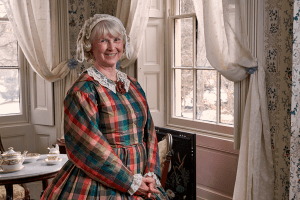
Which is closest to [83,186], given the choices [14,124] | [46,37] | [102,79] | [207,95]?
[102,79]

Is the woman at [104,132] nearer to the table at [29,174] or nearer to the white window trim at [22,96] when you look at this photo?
the table at [29,174]

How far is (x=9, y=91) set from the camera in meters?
4.07

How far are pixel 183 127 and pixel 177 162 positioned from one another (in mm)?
663

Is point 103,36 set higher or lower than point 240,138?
higher

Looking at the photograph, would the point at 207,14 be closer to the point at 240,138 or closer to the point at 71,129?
the point at 240,138

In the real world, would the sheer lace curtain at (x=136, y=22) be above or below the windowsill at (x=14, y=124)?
above

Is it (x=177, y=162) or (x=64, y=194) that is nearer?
(x=64, y=194)

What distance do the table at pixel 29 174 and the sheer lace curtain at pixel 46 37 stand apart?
1.27m

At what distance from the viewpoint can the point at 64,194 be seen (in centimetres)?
150

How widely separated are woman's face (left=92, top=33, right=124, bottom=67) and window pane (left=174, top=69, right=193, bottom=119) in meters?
2.02

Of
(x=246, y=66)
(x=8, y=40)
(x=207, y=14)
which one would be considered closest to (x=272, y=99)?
(x=246, y=66)

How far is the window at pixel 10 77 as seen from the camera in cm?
397

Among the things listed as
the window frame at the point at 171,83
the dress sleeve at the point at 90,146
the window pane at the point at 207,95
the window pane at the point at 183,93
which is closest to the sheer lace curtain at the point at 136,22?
the window frame at the point at 171,83

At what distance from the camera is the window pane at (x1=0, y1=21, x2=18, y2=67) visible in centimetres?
396
